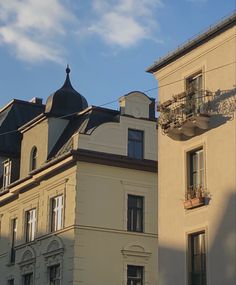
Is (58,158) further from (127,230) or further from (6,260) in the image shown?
(6,260)

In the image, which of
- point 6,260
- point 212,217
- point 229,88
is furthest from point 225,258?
point 6,260

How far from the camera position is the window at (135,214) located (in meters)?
38.1

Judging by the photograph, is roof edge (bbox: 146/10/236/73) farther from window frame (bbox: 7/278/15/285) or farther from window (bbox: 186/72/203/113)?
window frame (bbox: 7/278/15/285)

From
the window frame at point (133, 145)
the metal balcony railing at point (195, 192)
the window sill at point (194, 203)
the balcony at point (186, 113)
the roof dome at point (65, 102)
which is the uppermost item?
the roof dome at point (65, 102)

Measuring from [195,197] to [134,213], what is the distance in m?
12.8

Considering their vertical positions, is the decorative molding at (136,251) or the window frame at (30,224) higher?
the window frame at (30,224)

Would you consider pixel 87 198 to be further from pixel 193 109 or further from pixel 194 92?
pixel 193 109

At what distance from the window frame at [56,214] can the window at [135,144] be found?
4.52 metres

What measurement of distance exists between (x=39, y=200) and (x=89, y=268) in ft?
20.7

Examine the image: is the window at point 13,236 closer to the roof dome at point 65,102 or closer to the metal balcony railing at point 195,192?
the roof dome at point 65,102

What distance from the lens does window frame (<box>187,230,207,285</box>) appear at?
2509 centimetres

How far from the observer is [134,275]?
1469 inches

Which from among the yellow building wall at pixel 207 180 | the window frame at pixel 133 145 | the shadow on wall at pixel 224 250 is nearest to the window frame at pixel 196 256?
the yellow building wall at pixel 207 180

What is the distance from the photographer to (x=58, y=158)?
38.0m
